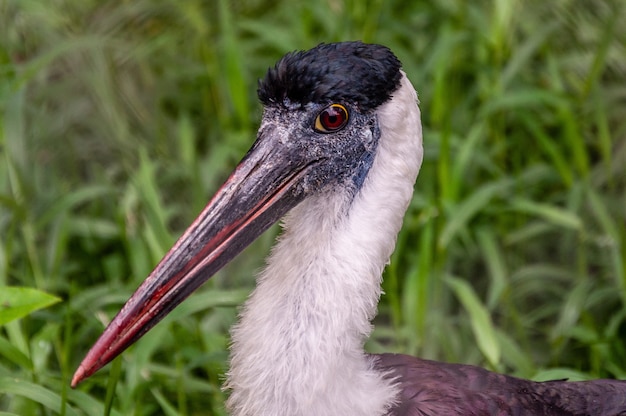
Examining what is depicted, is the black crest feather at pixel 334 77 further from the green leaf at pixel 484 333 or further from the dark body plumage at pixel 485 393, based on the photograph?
the green leaf at pixel 484 333

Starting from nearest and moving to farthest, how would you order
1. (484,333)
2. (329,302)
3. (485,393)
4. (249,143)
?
(329,302), (485,393), (484,333), (249,143)

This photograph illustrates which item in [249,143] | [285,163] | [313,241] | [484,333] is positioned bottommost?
[313,241]

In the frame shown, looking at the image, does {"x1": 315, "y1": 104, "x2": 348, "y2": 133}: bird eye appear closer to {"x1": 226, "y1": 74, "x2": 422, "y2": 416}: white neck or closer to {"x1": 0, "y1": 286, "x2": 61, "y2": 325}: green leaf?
{"x1": 226, "y1": 74, "x2": 422, "y2": 416}: white neck

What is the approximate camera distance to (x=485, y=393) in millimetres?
2783

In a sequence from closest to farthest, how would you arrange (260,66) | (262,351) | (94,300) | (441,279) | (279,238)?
(262,351), (279,238), (94,300), (441,279), (260,66)

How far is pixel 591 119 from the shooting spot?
184 inches

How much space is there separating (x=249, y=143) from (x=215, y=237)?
190cm

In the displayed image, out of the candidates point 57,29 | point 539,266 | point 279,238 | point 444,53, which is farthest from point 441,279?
point 57,29

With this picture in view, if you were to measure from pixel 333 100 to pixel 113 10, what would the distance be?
2951 millimetres

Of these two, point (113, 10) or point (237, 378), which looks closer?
point (237, 378)

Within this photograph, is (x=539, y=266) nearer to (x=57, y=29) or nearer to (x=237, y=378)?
(x=237, y=378)

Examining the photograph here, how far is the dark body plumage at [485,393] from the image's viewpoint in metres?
2.69

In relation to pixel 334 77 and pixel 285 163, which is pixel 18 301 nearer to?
pixel 285 163

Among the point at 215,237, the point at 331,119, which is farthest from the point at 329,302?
the point at 331,119
